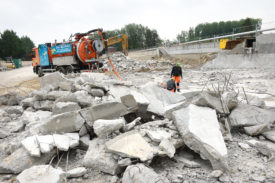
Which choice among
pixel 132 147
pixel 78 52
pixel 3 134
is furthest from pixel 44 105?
pixel 78 52

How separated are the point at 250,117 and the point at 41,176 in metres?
3.51

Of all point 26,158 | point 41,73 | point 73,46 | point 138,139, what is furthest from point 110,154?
point 41,73

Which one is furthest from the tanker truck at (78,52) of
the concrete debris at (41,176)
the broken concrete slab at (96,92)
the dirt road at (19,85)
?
the concrete debris at (41,176)

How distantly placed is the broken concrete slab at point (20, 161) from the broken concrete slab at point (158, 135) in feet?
5.14

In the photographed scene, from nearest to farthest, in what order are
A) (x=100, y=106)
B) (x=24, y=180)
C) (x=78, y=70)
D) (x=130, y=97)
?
(x=24, y=180) < (x=100, y=106) < (x=130, y=97) < (x=78, y=70)

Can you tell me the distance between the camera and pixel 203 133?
262 cm

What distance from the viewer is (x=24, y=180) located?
217 centimetres

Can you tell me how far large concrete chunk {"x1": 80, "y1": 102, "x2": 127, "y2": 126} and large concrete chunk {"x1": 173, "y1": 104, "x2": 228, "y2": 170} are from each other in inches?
42.4

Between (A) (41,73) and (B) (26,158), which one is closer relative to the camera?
(B) (26,158)

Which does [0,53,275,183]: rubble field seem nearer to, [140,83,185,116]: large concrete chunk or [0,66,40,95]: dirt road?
[140,83,185,116]: large concrete chunk

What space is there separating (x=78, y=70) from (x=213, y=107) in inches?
419

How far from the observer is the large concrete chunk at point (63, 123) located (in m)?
3.07

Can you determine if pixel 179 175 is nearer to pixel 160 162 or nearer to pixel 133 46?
pixel 160 162

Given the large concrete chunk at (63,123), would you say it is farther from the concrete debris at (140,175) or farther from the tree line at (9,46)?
the tree line at (9,46)
